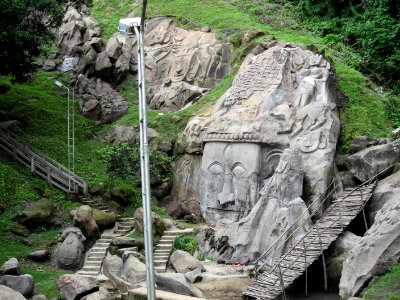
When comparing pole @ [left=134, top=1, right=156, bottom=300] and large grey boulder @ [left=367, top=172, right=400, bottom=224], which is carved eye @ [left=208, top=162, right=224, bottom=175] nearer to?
large grey boulder @ [left=367, top=172, right=400, bottom=224]

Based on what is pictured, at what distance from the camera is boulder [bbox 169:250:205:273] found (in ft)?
61.7

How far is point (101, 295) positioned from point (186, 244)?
4.85 metres

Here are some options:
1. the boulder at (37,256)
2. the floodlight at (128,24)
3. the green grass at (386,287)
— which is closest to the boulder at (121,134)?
the boulder at (37,256)

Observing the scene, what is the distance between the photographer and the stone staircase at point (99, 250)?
19.6m

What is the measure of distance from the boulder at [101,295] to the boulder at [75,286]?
0.25 meters

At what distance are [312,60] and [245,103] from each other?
144 inches

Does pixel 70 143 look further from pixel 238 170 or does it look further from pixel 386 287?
pixel 386 287

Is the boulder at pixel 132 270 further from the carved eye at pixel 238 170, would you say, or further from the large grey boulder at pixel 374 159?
the large grey boulder at pixel 374 159

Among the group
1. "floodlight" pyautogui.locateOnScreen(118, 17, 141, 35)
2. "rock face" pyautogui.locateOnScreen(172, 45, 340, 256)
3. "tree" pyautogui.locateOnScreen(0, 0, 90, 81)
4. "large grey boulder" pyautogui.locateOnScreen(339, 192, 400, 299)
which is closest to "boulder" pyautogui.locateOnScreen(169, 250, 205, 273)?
"rock face" pyautogui.locateOnScreen(172, 45, 340, 256)

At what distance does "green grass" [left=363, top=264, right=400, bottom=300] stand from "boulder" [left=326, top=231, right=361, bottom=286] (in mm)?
3794

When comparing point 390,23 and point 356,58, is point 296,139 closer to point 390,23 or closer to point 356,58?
point 356,58

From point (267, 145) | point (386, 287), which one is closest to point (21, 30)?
point (267, 145)

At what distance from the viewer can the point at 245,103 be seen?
2414cm

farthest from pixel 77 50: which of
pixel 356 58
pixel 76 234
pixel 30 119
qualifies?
pixel 76 234
